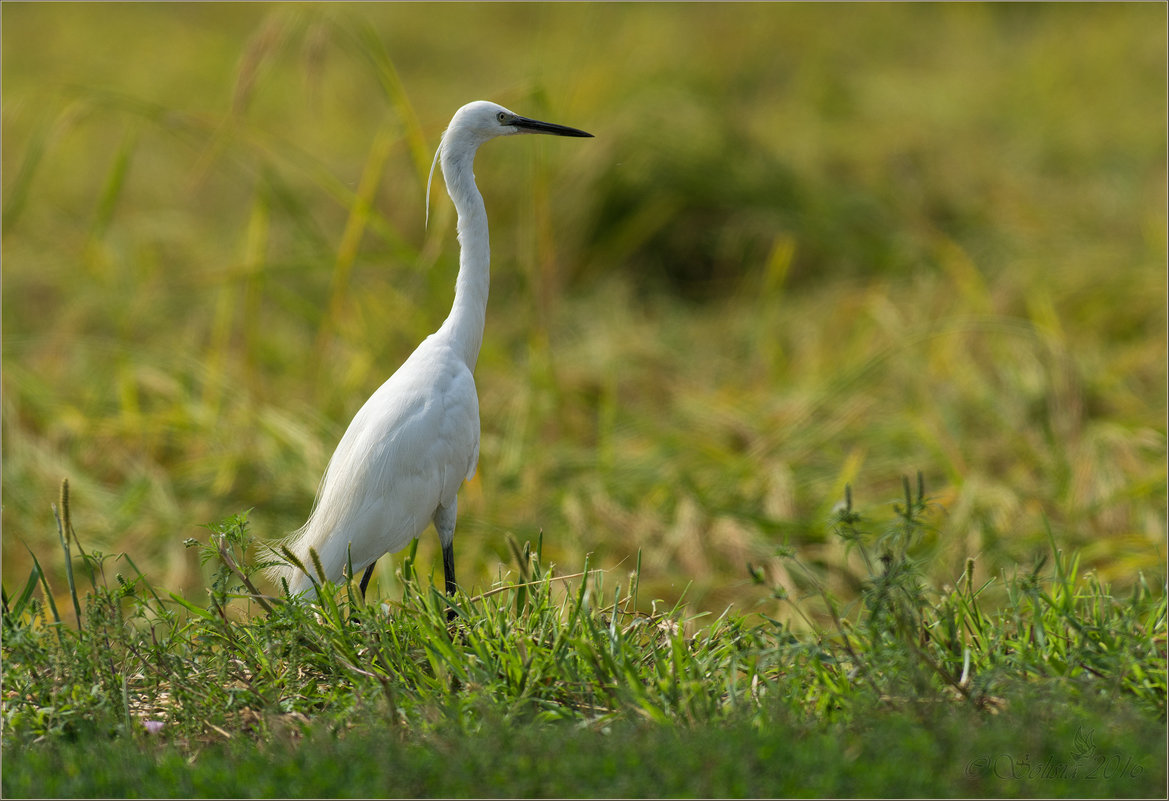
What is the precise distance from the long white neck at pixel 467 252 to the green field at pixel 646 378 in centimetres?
71

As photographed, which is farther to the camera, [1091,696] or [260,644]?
[260,644]

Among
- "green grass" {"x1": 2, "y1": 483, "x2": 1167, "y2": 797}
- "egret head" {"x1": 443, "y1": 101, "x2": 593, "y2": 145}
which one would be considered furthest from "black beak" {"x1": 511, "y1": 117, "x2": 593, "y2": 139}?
"green grass" {"x1": 2, "y1": 483, "x2": 1167, "y2": 797}

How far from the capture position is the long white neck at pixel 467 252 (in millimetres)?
2711

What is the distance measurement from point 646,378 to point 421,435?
3200mm

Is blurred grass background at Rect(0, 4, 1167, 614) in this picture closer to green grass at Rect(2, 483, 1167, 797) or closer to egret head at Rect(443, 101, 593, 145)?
green grass at Rect(2, 483, 1167, 797)

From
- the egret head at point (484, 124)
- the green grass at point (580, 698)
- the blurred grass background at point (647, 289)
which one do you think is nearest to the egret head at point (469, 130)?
the egret head at point (484, 124)

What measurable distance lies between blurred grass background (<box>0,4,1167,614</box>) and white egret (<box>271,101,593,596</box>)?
2.57 ft

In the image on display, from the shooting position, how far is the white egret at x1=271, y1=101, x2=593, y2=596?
2680 millimetres

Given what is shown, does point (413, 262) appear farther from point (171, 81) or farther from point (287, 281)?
point (171, 81)

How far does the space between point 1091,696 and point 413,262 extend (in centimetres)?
283

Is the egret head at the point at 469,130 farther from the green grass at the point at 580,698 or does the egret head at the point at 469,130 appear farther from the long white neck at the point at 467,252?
the green grass at the point at 580,698

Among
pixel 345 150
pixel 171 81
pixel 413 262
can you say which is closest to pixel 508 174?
pixel 345 150

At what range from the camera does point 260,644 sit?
2287 mm

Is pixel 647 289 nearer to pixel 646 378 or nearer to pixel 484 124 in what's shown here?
pixel 646 378
